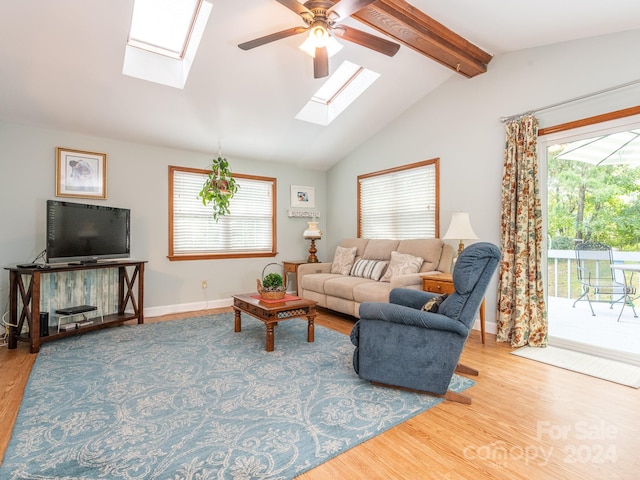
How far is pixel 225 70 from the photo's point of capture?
3541mm

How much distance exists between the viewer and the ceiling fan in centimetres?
232

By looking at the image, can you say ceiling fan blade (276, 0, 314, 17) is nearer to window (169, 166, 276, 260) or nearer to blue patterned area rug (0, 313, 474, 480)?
blue patterned area rug (0, 313, 474, 480)

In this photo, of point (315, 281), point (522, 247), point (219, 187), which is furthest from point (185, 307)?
point (522, 247)

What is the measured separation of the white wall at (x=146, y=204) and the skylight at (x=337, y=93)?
1298 mm

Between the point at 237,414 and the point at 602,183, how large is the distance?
12.1ft

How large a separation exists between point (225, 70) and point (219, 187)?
64.8 inches

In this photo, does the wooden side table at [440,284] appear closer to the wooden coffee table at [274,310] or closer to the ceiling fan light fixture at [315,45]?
the wooden coffee table at [274,310]

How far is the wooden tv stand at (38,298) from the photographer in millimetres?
3195

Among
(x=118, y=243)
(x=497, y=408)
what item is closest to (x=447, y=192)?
(x=497, y=408)

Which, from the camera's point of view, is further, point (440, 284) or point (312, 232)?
point (312, 232)

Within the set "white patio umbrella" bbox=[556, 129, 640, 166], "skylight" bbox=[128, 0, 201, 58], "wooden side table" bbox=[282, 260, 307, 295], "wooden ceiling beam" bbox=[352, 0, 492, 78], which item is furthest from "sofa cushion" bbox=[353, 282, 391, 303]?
"skylight" bbox=[128, 0, 201, 58]

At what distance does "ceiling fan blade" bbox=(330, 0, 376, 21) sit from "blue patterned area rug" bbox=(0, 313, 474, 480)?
2.60 m

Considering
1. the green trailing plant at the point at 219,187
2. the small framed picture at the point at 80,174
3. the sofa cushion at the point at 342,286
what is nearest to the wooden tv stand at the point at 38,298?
the small framed picture at the point at 80,174

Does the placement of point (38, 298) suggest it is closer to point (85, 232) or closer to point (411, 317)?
point (85, 232)
